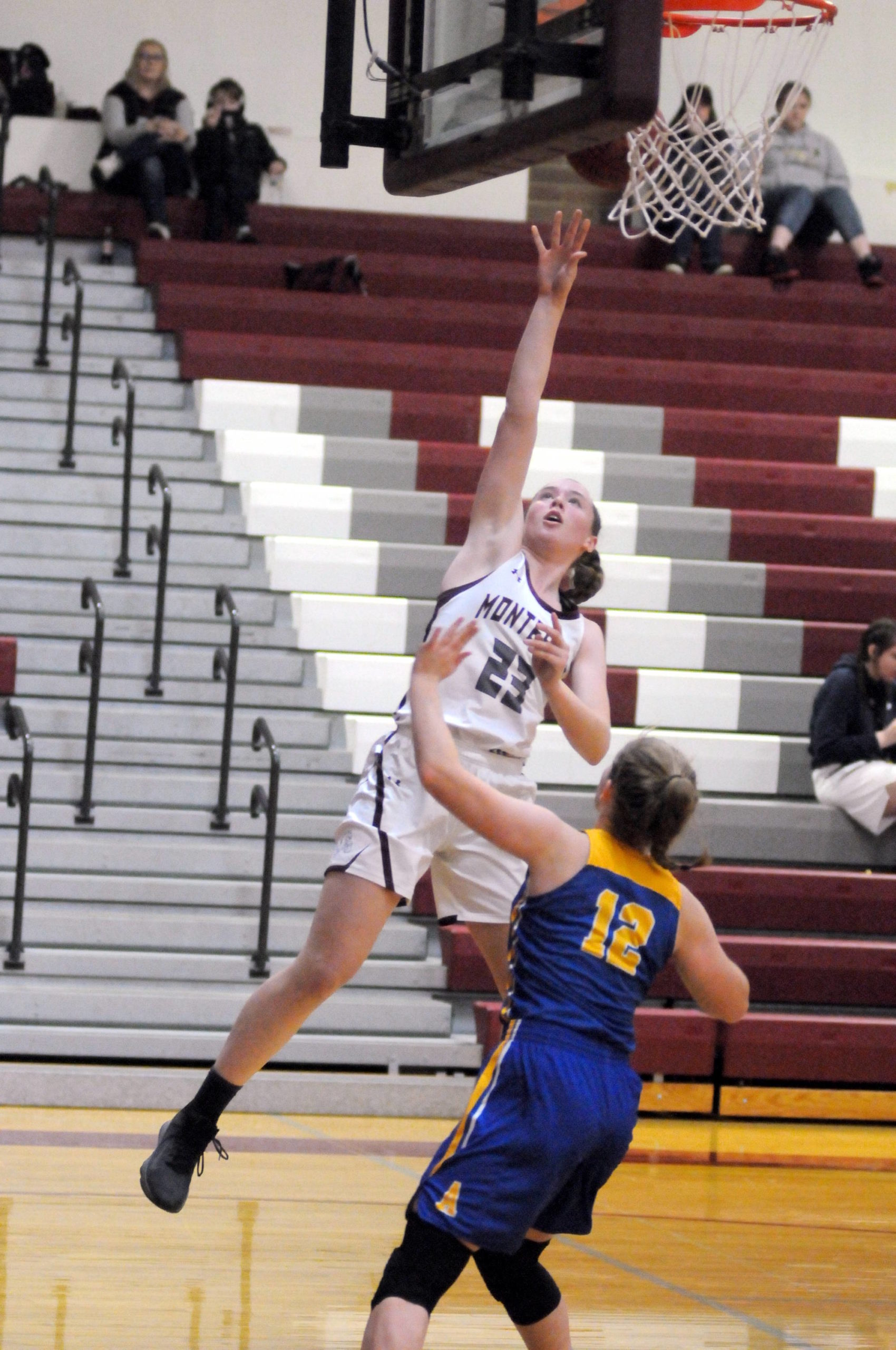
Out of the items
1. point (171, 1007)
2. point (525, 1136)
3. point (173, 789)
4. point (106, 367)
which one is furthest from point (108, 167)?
point (525, 1136)

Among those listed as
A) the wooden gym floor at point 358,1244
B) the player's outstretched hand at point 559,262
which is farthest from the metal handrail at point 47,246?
the player's outstretched hand at point 559,262

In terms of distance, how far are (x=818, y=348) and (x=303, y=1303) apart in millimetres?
6997

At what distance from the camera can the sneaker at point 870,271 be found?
10492 mm

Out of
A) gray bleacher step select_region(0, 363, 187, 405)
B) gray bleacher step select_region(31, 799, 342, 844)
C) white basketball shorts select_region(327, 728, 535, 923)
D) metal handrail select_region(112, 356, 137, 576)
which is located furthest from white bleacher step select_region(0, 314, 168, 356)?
white basketball shorts select_region(327, 728, 535, 923)

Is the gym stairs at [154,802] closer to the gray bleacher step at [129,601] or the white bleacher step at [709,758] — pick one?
the gray bleacher step at [129,601]

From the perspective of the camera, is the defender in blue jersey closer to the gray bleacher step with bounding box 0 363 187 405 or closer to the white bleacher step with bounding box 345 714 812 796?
the white bleacher step with bounding box 345 714 812 796

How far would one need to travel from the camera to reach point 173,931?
657 centimetres

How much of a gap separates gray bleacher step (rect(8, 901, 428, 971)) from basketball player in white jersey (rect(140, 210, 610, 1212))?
263 centimetres

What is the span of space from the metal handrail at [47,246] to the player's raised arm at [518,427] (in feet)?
17.5

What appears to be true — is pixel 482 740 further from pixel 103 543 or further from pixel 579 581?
pixel 103 543

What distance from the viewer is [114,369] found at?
821cm

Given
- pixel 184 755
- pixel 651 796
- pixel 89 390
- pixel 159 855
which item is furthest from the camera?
pixel 89 390

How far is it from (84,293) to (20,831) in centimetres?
424

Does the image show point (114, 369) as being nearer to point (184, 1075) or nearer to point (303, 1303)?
point (184, 1075)
